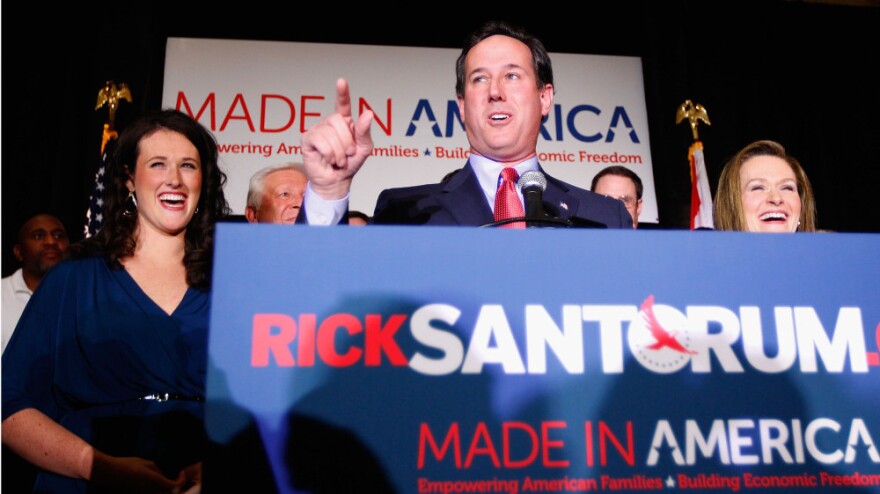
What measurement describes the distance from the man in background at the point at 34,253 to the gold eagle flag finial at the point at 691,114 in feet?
11.6

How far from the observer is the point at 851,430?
0.99 meters

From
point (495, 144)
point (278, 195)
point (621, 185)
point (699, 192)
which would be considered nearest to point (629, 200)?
point (621, 185)

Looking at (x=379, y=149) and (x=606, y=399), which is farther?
(x=379, y=149)

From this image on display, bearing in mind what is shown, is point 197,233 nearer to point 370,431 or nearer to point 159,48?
point 370,431

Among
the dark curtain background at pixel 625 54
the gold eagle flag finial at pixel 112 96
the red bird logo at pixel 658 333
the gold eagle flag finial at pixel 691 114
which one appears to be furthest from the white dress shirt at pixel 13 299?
the gold eagle flag finial at pixel 691 114

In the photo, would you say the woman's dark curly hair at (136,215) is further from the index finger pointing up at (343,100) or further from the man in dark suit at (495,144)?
the index finger pointing up at (343,100)

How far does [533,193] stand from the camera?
4.00 ft

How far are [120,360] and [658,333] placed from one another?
4.07 ft

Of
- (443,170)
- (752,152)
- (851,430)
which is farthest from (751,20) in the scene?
(851,430)

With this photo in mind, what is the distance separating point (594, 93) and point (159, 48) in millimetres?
2618

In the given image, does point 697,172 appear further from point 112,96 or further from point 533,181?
point 533,181

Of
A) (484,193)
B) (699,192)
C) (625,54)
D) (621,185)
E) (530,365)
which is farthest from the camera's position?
(625,54)

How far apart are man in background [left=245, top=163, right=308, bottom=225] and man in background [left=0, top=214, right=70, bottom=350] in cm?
104

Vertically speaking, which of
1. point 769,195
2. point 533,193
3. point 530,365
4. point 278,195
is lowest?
point 530,365
